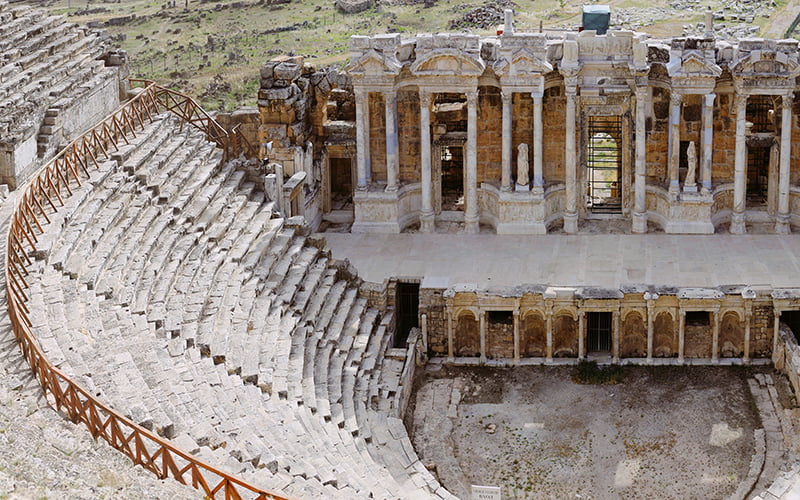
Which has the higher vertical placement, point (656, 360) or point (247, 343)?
point (247, 343)

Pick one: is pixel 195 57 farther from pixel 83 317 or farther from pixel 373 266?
pixel 83 317

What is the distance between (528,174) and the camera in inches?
1431

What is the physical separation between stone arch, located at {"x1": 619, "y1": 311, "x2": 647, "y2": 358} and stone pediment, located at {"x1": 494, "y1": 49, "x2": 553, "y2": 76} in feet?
23.6

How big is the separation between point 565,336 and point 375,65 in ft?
29.5

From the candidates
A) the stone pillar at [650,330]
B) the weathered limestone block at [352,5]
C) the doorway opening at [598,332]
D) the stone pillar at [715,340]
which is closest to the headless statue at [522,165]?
the doorway opening at [598,332]

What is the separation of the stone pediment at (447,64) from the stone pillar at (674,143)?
5157mm

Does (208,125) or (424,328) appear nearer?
(424,328)

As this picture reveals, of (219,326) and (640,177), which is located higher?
(640,177)

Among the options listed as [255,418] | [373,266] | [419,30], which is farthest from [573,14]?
[255,418]

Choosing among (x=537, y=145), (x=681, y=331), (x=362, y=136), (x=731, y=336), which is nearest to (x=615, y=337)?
(x=681, y=331)

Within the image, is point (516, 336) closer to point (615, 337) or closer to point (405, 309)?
point (615, 337)

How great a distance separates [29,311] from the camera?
21.7 m

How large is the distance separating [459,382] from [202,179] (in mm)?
7793

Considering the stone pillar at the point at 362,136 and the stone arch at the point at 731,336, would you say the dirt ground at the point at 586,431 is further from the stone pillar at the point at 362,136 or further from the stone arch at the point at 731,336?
the stone pillar at the point at 362,136
